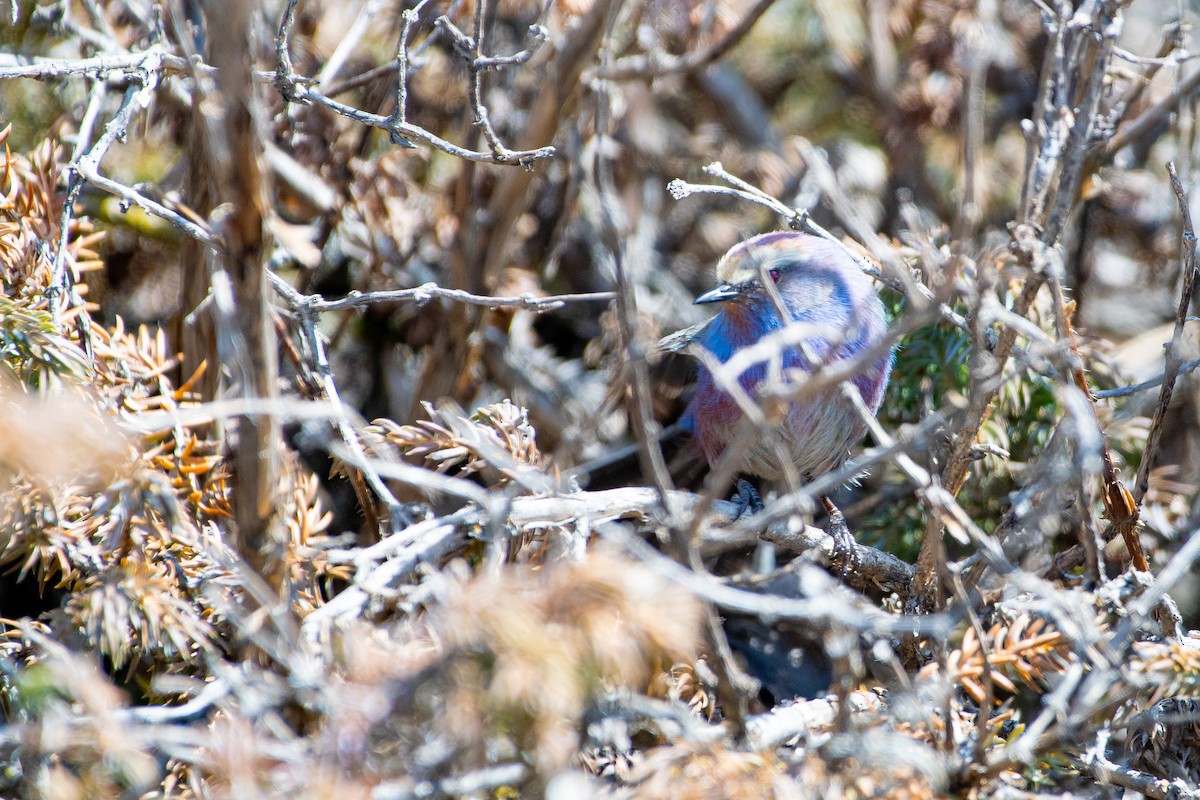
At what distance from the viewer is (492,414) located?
8.97ft

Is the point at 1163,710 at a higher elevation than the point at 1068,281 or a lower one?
lower

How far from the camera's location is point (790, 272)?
368 centimetres

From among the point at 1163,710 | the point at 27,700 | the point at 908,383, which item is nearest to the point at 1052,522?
the point at 1163,710

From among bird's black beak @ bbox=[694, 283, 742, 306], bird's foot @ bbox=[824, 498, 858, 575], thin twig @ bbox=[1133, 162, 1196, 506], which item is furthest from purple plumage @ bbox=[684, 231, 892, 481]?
thin twig @ bbox=[1133, 162, 1196, 506]

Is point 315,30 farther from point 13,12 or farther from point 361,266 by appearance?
point 13,12

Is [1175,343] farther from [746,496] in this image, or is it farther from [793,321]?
[746,496]

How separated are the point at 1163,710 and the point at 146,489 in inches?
98.3

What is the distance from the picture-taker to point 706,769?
5.74ft

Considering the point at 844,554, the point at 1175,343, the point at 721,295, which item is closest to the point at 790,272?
the point at 721,295

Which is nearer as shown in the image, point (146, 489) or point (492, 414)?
point (146, 489)

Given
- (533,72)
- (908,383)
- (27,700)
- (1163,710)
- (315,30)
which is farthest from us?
(533,72)

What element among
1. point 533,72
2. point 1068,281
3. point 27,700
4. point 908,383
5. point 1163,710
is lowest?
point 1163,710

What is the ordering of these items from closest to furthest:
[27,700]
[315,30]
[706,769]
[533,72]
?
[706,769] < [27,700] < [315,30] < [533,72]

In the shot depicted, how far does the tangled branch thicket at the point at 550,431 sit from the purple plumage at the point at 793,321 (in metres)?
0.20
